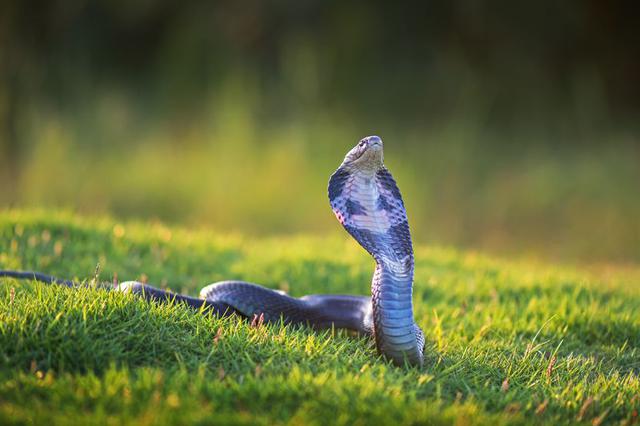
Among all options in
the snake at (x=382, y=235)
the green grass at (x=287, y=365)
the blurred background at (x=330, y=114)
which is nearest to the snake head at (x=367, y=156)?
the snake at (x=382, y=235)

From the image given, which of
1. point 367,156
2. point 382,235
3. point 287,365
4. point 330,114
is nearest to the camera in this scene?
point 287,365

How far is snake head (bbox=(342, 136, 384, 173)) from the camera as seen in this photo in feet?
12.0

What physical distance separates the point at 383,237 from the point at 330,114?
31.7ft

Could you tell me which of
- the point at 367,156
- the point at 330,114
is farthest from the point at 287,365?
the point at 330,114

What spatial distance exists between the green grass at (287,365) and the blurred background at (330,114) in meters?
4.92

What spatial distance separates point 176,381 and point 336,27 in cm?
1225

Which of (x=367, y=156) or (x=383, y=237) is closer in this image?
(x=367, y=156)

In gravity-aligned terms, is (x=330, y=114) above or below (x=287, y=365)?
above

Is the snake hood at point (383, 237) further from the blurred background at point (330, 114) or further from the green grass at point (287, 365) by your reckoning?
the blurred background at point (330, 114)

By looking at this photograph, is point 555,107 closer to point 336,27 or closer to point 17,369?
point 336,27

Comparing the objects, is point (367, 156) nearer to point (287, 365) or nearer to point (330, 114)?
point (287, 365)

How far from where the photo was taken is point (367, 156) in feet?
12.1

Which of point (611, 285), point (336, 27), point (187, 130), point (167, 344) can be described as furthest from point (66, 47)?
point (167, 344)

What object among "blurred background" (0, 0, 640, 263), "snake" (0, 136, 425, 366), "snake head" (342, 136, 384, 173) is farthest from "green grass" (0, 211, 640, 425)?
"blurred background" (0, 0, 640, 263)
